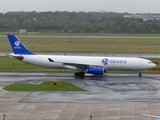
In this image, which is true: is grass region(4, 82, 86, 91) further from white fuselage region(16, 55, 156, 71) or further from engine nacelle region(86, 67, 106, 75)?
white fuselage region(16, 55, 156, 71)

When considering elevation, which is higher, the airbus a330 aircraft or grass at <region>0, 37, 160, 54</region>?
the airbus a330 aircraft

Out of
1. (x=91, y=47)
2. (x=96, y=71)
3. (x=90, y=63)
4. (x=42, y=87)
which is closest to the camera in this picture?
(x=42, y=87)

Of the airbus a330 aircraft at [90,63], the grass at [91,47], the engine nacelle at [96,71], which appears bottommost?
the grass at [91,47]

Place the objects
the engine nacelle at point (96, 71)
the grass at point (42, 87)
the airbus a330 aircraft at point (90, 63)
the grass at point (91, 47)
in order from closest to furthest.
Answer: the grass at point (42, 87)
the engine nacelle at point (96, 71)
the airbus a330 aircraft at point (90, 63)
the grass at point (91, 47)

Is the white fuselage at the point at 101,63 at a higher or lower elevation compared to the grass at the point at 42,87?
higher

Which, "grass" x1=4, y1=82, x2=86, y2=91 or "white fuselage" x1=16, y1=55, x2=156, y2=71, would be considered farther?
"white fuselage" x1=16, y1=55, x2=156, y2=71

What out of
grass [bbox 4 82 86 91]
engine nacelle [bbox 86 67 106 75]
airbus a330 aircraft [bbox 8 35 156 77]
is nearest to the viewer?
grass [bbox 4 82 86 91]

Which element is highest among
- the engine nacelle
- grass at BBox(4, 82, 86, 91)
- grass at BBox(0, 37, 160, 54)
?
the engine nacelle

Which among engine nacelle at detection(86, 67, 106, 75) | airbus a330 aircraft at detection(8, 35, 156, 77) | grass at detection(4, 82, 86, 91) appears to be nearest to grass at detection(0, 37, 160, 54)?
airbus a330 aircraft at detection(8, 35, 156, 77)

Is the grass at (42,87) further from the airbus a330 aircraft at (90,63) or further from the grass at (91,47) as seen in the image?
the grass at (91,47)

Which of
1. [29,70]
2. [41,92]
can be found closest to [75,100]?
[41,92]

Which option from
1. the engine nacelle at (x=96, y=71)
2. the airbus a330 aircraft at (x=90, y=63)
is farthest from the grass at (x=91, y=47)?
the engine nacelle at (x=96, y=71)

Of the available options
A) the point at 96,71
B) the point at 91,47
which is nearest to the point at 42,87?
the point at 96,71

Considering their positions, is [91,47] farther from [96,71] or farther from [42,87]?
[42,87]
